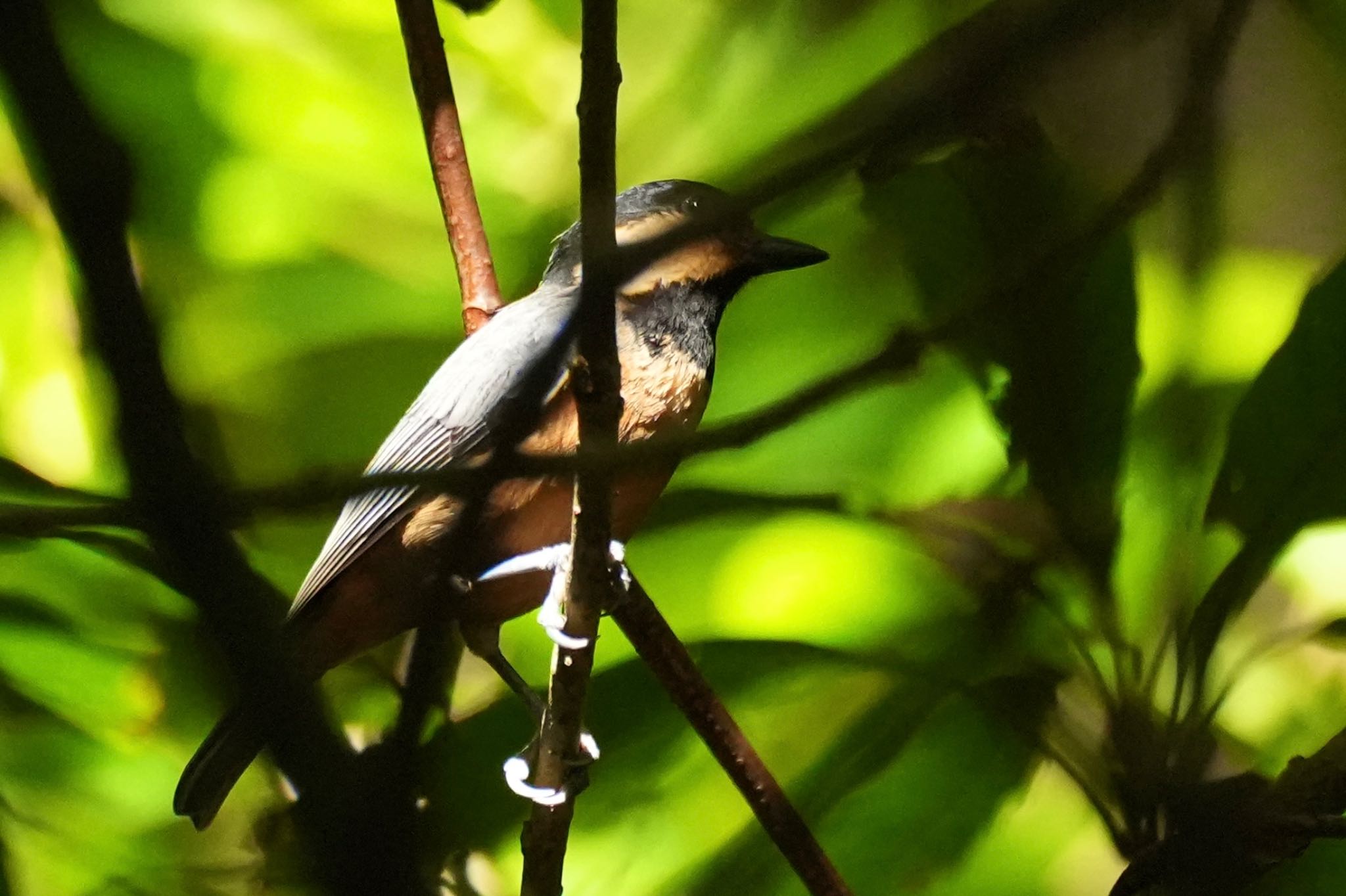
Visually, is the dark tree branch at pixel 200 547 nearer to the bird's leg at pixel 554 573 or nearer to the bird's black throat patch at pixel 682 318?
the bird's leg at pixel 554 573

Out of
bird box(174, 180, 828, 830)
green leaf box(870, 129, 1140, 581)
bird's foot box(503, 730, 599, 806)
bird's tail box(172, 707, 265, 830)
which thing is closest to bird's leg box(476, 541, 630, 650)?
bird box(174, 180, 828, 830)

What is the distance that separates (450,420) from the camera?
1051mm

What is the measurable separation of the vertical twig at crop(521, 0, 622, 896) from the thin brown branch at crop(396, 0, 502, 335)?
18.7 inches

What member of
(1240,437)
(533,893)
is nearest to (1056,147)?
(1240,437)

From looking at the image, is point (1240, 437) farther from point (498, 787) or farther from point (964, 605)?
point (498, 787)

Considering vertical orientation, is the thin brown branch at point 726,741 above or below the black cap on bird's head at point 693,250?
below

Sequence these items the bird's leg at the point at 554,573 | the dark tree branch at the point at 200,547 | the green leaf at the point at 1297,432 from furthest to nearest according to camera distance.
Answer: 1. the green leaf at the point at 1297,432
2. the bird's leg at the point at 554,573
3. the dark tree branch at the point at 200,547

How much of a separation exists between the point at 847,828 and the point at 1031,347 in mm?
483

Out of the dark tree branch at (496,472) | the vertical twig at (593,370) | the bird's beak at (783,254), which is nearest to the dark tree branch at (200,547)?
the dark tree branch at (496,472)

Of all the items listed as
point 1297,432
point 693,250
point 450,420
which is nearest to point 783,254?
point 693,250

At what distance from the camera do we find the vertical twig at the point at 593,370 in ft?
1.88

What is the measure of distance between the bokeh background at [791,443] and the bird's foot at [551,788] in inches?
3.1

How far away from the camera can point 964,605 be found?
114 centimetres

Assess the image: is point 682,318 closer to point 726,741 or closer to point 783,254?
point 783,254
